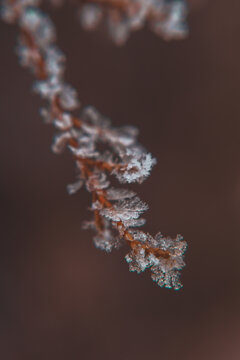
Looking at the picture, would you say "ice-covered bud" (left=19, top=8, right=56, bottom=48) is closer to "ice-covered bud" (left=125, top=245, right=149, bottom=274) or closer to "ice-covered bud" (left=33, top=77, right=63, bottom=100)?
"ice-covered bud" (left=33, top=77, right=63, bottom=100)

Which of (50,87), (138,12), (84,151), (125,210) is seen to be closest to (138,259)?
(125,210)

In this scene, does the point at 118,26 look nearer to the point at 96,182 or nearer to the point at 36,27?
the point at 36,27

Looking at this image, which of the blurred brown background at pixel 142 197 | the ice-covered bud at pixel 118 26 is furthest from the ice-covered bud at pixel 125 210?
the ice-covered bud at pixel 118 26

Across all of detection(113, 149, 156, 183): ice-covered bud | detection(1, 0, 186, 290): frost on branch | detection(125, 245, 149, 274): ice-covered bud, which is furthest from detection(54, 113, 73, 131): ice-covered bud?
detection(125, 245, 149, 274): ice-covered bud

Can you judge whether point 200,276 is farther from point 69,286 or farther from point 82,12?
point 82,12

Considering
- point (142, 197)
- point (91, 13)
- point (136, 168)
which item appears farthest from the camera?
point (142, 197)

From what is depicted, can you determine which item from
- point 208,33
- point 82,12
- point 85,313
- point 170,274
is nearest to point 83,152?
point 170,274
